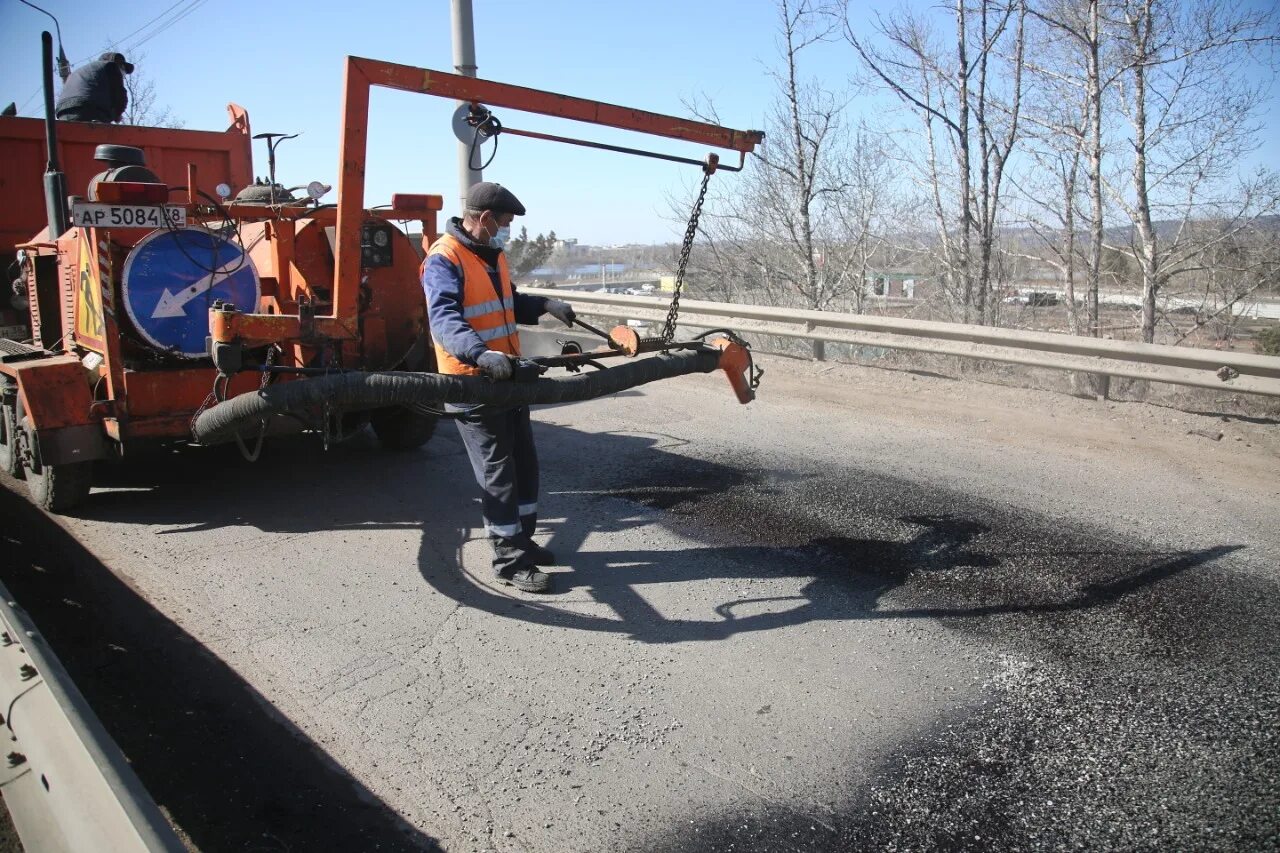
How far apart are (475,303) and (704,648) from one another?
1.87m

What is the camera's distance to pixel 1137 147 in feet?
36.7

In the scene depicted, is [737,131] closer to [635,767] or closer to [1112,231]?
[635,767]

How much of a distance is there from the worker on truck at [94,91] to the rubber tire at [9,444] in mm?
3092

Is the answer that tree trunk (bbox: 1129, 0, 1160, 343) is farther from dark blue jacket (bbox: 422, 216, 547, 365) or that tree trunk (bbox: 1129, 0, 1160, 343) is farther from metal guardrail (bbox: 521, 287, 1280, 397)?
dark blue jacket (bbox: 422, 216, 547, 365)

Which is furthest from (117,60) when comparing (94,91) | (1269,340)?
(1269,340)

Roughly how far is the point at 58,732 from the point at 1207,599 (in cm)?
423

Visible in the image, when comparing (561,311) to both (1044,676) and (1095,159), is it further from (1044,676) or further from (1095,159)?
(1095,159)

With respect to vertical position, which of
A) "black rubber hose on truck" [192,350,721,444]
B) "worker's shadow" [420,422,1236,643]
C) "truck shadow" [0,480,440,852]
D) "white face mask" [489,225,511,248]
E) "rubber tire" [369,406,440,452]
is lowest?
"truck shadow" [0,480,440,852]

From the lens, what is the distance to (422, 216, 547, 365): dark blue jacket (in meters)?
3.90

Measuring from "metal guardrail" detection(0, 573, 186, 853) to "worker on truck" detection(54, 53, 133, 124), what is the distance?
22.0ft

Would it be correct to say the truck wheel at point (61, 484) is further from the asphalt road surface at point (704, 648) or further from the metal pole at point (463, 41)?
the metal pole at point (463, 41)

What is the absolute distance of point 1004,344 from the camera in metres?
7.64

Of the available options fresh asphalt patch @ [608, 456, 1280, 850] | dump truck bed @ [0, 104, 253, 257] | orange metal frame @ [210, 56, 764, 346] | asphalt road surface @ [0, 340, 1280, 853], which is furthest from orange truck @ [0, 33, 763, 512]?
fresh asphalt patch @ [608, 456, 1280, 850]

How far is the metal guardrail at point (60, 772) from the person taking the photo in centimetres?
178
